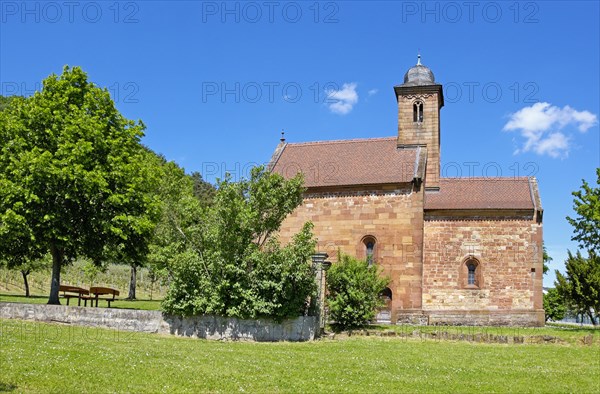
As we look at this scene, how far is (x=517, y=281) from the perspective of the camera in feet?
104

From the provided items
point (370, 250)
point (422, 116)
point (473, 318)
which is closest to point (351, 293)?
point (370, 250)

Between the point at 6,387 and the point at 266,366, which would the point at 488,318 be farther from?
the point at 6,387

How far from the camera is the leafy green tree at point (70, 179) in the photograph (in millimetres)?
23016

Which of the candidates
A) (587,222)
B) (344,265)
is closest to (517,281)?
(587,222)

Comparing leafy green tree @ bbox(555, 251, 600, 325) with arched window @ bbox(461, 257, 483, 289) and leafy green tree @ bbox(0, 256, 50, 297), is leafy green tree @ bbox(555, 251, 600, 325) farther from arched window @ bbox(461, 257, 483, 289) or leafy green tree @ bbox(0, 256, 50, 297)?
leafy green tree @ bbox(0, 256, 50, 297)

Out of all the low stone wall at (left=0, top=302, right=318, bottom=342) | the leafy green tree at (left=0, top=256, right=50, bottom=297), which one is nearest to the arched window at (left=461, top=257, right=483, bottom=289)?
the low stone wall at (left=0, top=302, right=318, bottom=342)

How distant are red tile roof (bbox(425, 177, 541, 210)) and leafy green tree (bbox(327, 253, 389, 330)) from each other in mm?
8957

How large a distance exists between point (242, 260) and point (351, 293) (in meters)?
6.22

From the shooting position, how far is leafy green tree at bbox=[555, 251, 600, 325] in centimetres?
2931

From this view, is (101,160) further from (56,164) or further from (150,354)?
(150,354)

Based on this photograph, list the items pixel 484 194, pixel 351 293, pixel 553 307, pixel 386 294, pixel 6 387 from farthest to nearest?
pixel 553 307, pixel 484 194, pixel 386 294, pixel 351 293, pixel 6 387

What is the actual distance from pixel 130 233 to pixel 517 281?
2068cm

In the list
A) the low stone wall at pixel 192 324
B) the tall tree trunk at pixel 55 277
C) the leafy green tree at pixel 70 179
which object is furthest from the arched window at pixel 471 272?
the tall tree trunk at pixel 55 277

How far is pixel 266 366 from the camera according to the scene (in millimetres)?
13805
